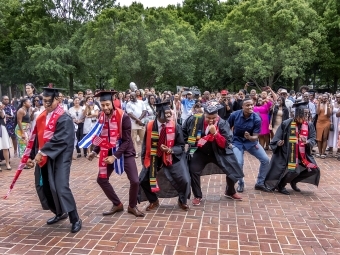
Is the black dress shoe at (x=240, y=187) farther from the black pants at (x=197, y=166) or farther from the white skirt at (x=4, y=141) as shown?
the white skirt at (x=4, y=141)

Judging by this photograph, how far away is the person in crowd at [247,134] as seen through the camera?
6.58m

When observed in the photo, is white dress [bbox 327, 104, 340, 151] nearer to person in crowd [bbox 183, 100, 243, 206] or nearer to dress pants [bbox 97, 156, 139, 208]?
person in crowd [bbox 183, 100, 243, 206]

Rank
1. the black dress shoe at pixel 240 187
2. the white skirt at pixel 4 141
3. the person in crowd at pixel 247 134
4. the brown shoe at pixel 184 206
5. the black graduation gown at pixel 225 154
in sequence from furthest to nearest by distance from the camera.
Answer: the white skirt at pixel 4 141
the black dress shoe at pixel 240 187
the person in crowd at pixel 247 134
the black graduation gown at pixel 225 154
the brown shoe at pixel 184 206

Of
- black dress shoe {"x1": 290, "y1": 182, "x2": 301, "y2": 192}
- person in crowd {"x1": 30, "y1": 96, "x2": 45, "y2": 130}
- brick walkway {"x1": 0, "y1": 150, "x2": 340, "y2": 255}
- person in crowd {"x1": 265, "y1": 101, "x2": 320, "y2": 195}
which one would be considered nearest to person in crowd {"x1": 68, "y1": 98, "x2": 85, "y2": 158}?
person in crowd {"x1": 30, "y1": 96, "x2": 45, "y2": 130}

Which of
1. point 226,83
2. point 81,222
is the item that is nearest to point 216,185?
point 81,222

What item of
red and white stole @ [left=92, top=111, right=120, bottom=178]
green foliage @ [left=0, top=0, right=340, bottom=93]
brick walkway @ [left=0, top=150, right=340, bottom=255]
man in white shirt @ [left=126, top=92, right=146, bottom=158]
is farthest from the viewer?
green foliage @ [left=0, top=0, right=340, bottom=93]

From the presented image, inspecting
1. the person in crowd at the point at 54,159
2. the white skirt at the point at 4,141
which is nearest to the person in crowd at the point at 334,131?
the person in crowd at the point at 54,159

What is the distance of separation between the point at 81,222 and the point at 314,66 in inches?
1214

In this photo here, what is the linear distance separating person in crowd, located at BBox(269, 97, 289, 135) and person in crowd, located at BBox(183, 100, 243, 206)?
5.24 m

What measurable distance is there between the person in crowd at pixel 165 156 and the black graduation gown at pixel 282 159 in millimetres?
1941

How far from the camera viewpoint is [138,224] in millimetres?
5047

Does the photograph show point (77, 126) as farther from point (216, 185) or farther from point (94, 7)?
point (94, 7)

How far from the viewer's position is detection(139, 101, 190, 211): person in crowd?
5.48m

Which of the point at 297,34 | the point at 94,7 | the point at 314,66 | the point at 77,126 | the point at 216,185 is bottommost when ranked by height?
the point at 216,185
